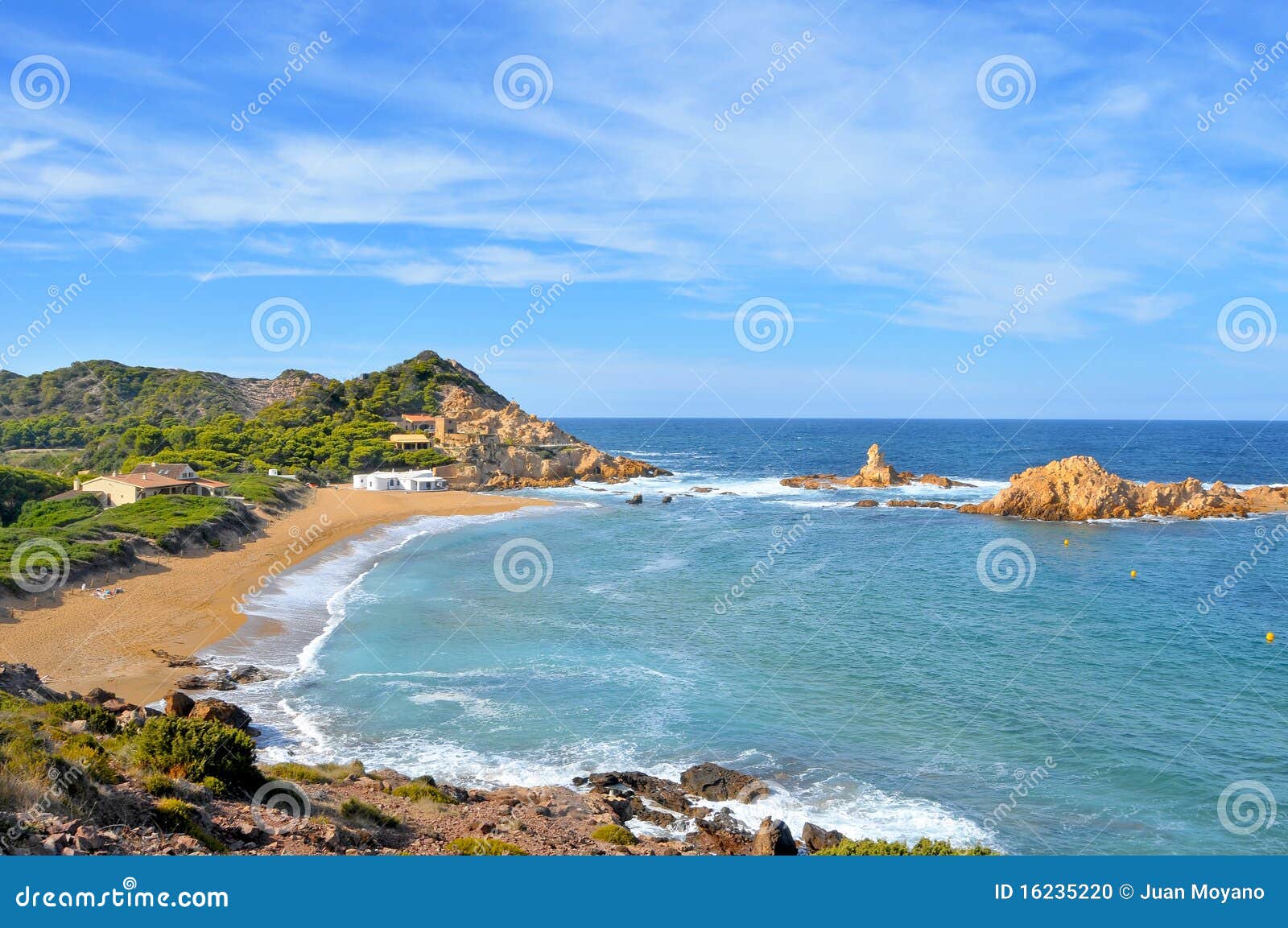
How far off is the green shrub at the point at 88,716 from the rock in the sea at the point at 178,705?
1.29m

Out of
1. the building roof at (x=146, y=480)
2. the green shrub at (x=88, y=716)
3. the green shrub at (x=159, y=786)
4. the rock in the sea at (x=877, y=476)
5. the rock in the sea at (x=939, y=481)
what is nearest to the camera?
the green shrub at (x=159, y=786)

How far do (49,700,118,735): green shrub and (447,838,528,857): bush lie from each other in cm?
755

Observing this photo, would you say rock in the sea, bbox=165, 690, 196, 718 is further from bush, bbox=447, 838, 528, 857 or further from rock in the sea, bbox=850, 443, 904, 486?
rock in the sea, bbox=850, 443, 904, 486

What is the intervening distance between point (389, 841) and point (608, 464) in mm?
70587

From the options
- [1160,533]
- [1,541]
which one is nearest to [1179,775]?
[1160,533]

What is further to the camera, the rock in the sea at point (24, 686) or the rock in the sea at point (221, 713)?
the rock in the sea at point (221, 713)

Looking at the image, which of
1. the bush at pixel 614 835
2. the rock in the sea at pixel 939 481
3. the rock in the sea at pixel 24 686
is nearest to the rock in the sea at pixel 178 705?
the rock in the sea at pixel 24 686

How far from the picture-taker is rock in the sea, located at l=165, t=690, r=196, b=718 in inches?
623

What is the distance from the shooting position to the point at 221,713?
15.8 m

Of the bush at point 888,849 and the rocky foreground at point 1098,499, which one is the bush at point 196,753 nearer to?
the bush at point 888,849

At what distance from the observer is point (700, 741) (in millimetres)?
18000

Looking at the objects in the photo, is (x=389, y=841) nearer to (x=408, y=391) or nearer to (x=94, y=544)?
(x=94, y=544)

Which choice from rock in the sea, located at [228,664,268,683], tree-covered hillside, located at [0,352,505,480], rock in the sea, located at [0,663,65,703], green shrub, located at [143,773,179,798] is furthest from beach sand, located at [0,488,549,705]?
tree-covered hillside, located at [0,352,505,480]

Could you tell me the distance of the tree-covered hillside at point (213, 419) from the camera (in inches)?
2559
